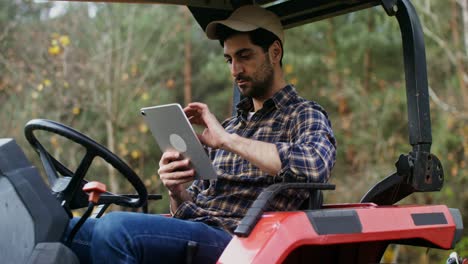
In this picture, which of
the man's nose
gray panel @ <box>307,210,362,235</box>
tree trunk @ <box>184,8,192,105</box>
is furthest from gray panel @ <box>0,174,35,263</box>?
tree trunk @ <box>184,8,192,105</box>

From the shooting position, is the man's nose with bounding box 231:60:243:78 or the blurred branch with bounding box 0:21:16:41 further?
the blurred branch with bounding box 0:21:16:41

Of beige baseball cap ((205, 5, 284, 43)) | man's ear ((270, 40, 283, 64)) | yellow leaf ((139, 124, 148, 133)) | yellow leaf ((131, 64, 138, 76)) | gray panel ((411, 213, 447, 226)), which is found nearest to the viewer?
gray panel ((411, 213, 447, 226))

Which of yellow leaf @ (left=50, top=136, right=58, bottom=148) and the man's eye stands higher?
the man's eye

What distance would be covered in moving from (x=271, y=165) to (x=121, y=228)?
711 mm

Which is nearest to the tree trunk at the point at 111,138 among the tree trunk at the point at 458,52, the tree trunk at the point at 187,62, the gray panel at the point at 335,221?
the tree trunk at the point at 187,62

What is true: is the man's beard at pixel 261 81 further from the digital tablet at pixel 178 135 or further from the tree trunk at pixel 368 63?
the tree trunk at pixel 368 63

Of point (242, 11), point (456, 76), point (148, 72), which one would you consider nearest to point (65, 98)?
point (148, 72)

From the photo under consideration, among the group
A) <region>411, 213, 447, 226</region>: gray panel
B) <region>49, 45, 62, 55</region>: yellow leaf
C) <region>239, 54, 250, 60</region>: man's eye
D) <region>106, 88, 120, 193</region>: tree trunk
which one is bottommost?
<region>106, 88, 120, 193</region>: tree trunk

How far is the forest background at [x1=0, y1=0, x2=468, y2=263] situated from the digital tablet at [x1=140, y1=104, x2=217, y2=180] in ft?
29.3

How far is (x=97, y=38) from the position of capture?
13.2 meters

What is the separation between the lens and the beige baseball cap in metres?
3.51

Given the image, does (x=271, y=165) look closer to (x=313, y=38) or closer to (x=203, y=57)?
(x=313, y=38)

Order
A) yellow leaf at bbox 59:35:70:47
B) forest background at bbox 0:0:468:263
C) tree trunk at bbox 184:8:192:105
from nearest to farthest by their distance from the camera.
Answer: yellow leaf at bbox 59:35:70:47 < forest background at bbox 0:0:468:263 < tree trunk at bbox 184:8:192:105

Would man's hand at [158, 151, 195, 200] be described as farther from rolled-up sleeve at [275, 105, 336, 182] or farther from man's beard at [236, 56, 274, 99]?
man's beard at [236, 56, 274, 99]
